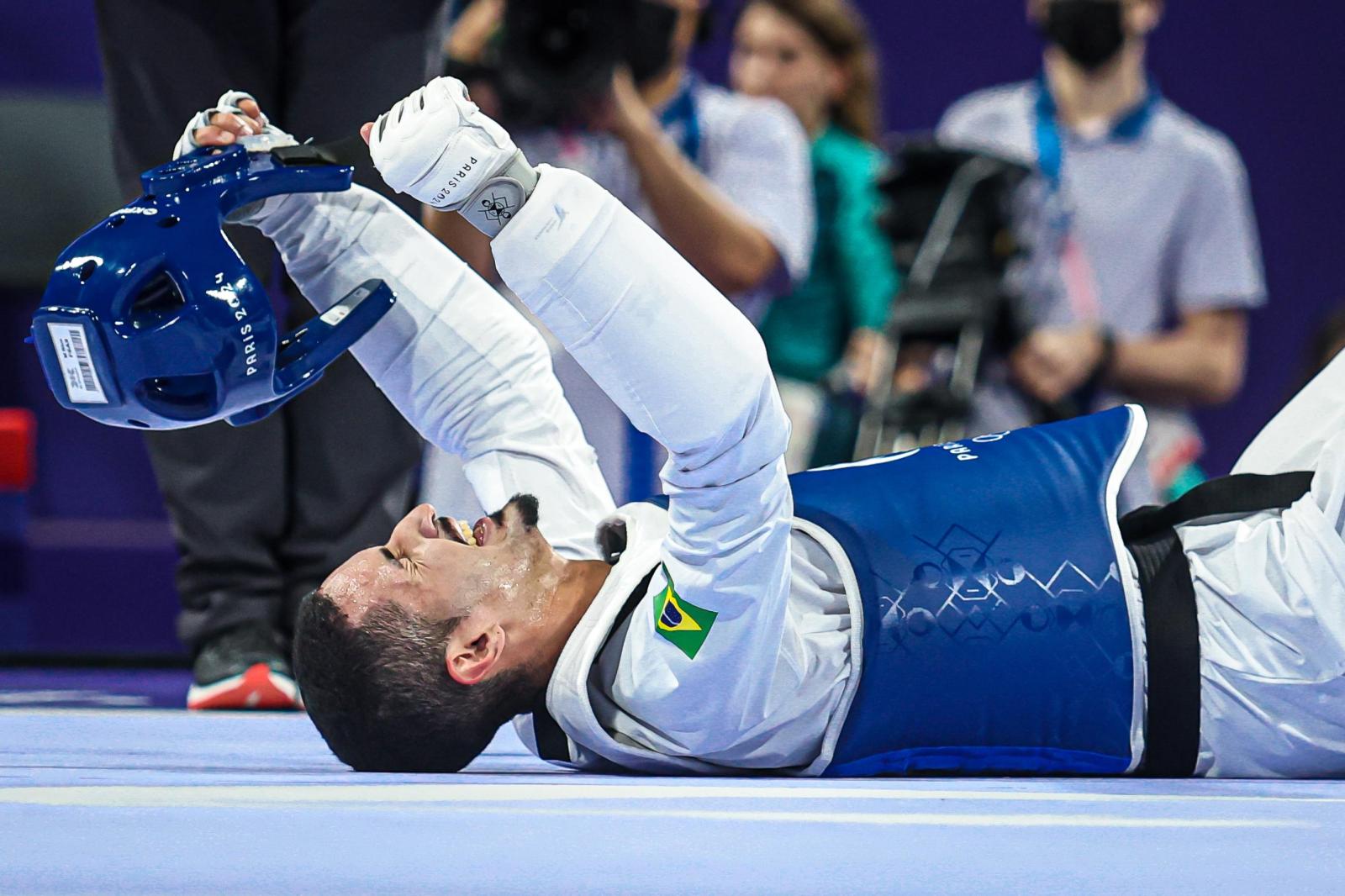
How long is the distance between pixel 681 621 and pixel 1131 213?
2322mm

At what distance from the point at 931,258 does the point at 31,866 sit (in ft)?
7.88

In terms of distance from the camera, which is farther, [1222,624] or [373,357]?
[373,357]

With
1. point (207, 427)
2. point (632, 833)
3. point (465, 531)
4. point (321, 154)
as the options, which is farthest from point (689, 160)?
point (632, 833)

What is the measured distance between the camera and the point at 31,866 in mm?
1033

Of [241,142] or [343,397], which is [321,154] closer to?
[241,142]

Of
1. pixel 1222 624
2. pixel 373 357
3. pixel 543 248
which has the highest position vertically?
pixel 543 248

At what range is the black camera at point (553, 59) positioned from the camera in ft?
9.24

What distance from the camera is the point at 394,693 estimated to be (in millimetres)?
1614

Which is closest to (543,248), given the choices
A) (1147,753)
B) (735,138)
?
(1147,753)

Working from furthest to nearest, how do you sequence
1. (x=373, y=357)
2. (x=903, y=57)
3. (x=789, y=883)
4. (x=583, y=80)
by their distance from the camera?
(x=903, y=57) < (x=583, y=80) < (x=373, y=357) < (x=789, y=883)

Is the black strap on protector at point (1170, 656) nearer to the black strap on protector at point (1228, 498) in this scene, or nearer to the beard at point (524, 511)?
the black strap on protector at point (1228, 498)

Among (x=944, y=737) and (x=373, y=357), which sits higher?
(x=373, y=357)

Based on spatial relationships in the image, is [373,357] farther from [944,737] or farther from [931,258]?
[931,258]

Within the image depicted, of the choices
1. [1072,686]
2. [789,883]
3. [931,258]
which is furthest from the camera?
[931,258]
